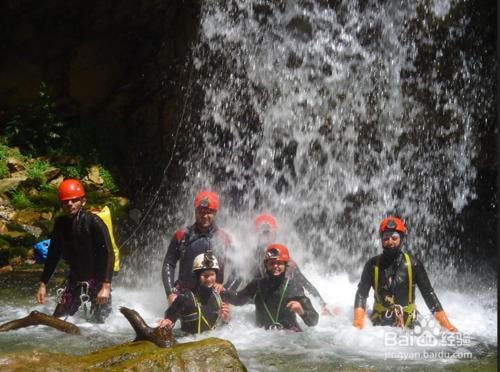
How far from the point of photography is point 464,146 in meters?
11.1

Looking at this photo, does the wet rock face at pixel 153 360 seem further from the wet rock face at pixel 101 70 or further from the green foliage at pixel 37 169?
the wet rock face at pixel 101 70

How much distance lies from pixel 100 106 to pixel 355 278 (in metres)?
8.06

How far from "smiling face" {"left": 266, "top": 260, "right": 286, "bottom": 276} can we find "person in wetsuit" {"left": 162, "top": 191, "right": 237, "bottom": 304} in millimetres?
783

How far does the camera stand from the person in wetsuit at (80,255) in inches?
275

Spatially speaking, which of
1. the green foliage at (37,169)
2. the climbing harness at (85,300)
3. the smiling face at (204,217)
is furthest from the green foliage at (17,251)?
the smiling face at (204,217)

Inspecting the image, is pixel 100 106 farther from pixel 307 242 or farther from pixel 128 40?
pixel 307 242

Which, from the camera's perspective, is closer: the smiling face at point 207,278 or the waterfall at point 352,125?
the smiling face at point 207,278

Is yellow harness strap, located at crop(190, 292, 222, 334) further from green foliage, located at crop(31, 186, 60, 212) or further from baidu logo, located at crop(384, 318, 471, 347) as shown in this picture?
green foliage, located at crop(31, 186, 60, 212)

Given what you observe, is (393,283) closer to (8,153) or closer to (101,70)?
(101,70)

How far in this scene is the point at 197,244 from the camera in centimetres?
750

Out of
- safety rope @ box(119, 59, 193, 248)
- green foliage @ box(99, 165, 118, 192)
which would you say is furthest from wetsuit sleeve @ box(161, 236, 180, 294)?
green foliage @ box(99, 165, 118, 192)

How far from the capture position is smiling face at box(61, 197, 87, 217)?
6.99 m

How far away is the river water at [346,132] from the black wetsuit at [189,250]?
210cm

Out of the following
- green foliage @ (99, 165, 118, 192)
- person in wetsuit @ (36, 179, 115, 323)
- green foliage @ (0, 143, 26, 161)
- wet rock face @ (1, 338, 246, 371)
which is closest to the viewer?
wet rock face @ (1, 338, 246, 371)
